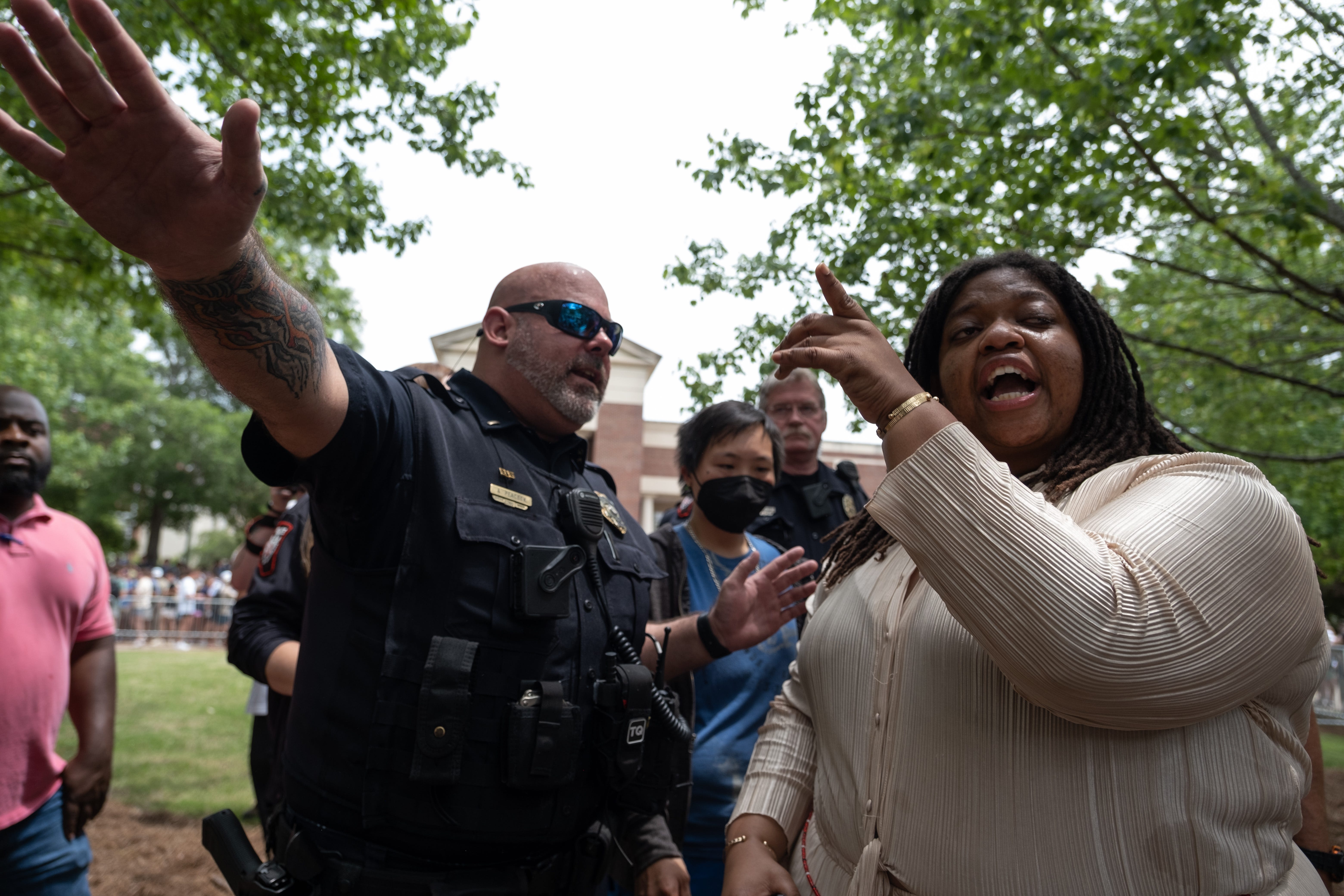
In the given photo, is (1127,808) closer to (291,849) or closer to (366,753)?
(366,753)

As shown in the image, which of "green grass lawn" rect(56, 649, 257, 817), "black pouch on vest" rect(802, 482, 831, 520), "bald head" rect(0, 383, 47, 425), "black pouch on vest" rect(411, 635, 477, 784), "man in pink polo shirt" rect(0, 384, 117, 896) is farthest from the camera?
"green grass lawn" rect(56, 649, 257, 817)

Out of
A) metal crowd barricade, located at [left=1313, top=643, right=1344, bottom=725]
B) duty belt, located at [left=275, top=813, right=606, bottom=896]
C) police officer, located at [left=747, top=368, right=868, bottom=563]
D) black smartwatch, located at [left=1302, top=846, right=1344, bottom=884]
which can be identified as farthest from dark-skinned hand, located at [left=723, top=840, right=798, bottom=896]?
metal crowd barricade, located at [left=1313, top=643, right=1344, bottom=725]

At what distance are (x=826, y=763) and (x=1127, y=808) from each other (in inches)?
25.2

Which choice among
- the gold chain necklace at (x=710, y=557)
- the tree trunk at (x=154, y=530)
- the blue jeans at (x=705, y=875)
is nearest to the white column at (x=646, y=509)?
the gold chain necklace at (x=710, y=557)

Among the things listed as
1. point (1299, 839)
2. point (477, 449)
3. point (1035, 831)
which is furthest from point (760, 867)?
point (477, 449)

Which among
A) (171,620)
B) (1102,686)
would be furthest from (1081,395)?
(171,620)

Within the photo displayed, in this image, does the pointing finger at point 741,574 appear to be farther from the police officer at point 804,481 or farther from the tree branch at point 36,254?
the tree branch at point 36,254

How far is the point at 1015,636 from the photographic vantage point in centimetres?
131

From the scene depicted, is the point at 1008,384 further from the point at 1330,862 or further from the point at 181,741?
the point at 181,741

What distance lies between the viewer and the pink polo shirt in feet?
10.4

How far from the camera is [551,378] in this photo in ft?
8.84

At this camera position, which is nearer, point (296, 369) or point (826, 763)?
point (296, 369)

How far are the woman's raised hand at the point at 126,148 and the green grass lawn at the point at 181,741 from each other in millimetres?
3290

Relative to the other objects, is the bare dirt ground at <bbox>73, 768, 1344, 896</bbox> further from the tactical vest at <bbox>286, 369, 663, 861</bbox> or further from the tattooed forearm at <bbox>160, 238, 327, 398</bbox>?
the tattooed forearm at <bbox>160, 238, 327, 398</bbox>
